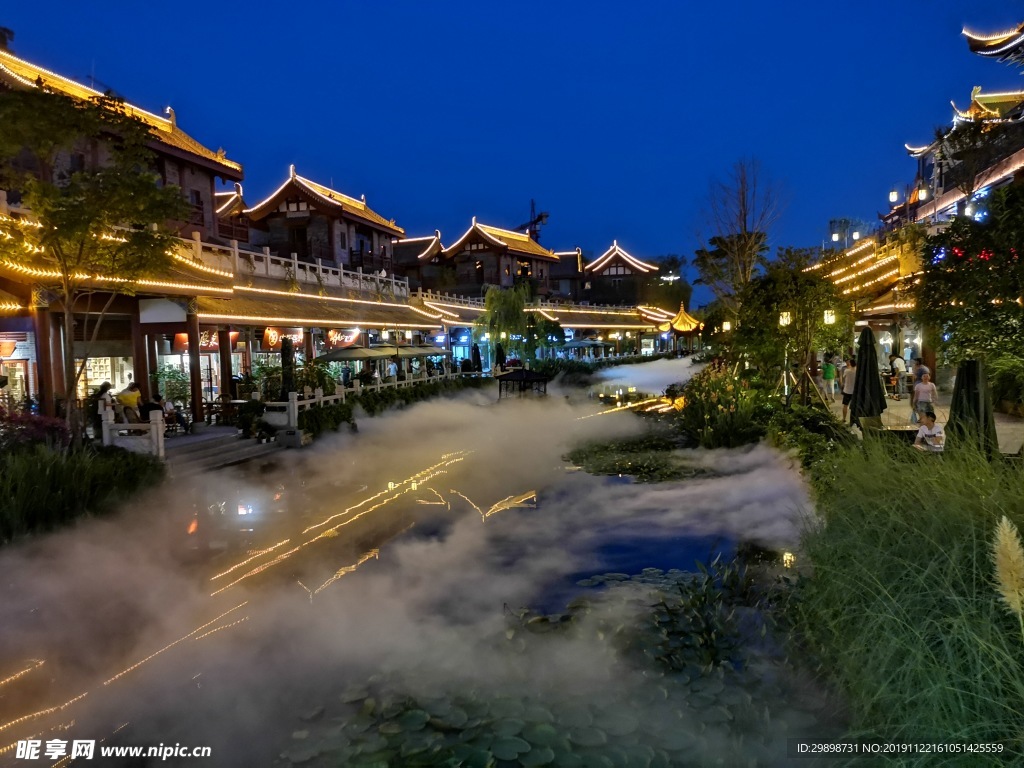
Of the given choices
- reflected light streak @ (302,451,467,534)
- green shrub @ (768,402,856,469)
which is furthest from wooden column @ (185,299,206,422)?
green shrub @ (768,402,856,469)

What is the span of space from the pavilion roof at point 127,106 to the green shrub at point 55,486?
838cm

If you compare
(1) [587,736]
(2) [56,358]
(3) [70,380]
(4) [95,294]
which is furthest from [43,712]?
(4) [95,294]

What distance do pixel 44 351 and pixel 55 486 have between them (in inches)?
198

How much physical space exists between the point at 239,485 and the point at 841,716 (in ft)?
36.0

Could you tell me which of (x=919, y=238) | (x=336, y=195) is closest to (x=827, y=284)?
(x=919, y=238)

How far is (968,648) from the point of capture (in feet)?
10.9

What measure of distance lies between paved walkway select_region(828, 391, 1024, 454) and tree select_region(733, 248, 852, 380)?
2159 millimetres

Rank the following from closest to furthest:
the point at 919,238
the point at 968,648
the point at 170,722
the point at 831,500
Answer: the point at 968,648, the point at 170,722, the point at 831,500, the point at 919,238

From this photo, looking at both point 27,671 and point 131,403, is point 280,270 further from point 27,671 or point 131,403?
point 27,671

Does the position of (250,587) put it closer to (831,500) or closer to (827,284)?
(831,500)

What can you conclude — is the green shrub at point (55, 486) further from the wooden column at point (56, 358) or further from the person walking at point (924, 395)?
the person walking at point (924, 395)

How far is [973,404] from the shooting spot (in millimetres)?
7832

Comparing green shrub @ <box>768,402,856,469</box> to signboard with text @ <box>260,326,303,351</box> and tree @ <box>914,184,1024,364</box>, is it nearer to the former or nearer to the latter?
tree @ <box>914,184,1024,364</box>

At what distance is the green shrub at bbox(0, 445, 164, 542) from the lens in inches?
339
